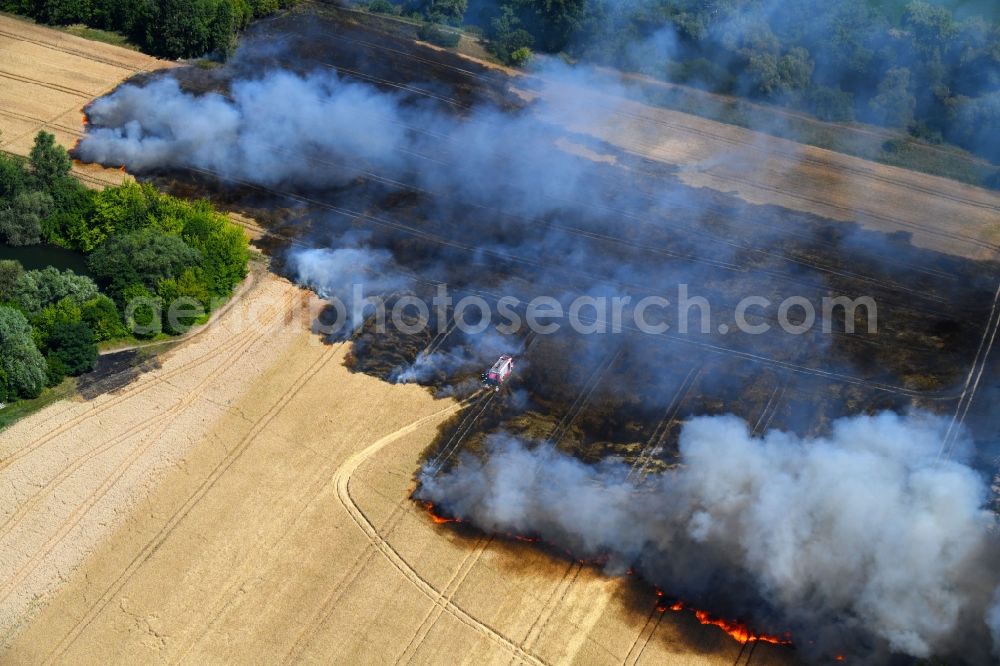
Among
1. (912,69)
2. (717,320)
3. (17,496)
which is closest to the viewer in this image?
(17,496)

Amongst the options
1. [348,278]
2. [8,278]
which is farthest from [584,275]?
[8,278]

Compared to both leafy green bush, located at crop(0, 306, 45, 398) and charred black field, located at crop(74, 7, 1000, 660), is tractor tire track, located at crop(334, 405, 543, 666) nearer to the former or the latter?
charred black field, located at crop(74, 7, 1000, 660)

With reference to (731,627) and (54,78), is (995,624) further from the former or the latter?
(54,78)

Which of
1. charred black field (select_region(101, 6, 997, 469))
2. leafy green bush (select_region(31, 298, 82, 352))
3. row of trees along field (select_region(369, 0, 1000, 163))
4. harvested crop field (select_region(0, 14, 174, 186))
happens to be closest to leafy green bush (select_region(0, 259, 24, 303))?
leafy green bush (select_region(31, 298, 82, 352))

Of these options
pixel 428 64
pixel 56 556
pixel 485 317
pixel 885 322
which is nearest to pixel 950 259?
pixel 885 322

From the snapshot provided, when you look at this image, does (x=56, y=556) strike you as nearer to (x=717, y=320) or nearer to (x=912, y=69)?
(x=717, y=320)
